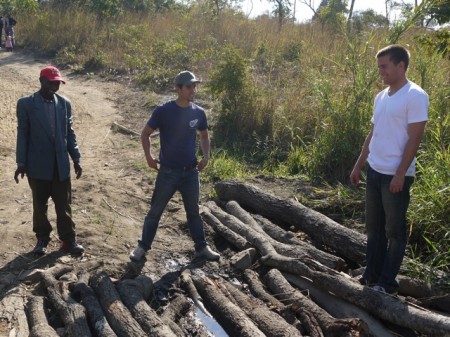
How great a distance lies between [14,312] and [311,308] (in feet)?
7.72

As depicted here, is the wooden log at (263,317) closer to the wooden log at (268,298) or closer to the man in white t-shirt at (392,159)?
the wooden log at (268,298)

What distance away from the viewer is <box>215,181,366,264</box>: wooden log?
563cm

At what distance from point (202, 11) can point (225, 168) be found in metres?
14.6

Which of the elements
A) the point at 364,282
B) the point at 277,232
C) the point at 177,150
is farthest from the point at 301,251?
the point at 177,150

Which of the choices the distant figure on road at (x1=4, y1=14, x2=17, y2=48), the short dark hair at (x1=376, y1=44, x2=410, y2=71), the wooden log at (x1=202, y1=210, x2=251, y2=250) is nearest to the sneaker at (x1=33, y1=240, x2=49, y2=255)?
the wooden log at (x1=202, y1=210, x2=251, y2=250)

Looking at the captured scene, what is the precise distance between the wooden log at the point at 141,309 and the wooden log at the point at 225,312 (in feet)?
1.59

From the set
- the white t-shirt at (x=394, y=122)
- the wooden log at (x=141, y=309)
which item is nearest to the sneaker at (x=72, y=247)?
the wooden log at (x=141, y=309)

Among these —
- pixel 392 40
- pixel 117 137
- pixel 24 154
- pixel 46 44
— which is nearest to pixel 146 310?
pixel 24 154

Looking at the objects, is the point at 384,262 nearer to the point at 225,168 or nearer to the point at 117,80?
the point at 225,168

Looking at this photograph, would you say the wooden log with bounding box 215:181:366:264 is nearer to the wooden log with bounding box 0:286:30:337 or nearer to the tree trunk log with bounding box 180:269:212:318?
the tree trunk log with bounding box 180:269:212:318

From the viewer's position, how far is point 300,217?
6371mm

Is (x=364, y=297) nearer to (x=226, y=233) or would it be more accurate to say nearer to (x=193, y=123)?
(x=226, y=233)

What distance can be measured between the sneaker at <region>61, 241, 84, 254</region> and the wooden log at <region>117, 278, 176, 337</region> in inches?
36.1

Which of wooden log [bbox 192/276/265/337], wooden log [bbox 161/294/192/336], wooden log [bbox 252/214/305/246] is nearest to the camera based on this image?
wooden log [bbox 192/276/265/337]
